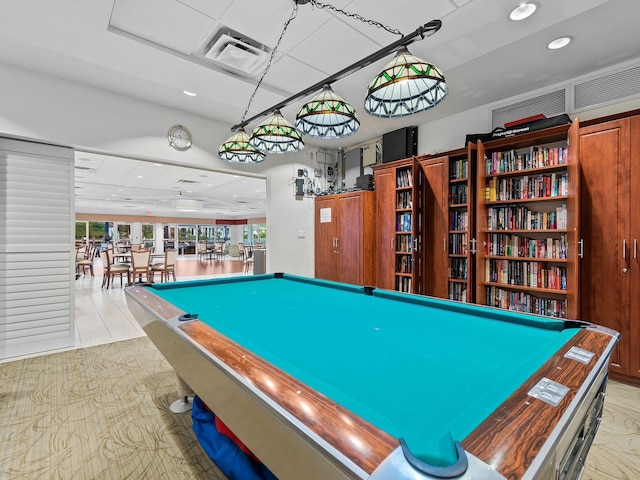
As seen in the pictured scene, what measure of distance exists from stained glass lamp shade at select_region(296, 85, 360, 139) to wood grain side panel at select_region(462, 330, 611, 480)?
1747mm

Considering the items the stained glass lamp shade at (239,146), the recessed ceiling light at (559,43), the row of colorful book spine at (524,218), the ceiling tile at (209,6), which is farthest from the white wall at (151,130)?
the ceiling tile at (209,6)

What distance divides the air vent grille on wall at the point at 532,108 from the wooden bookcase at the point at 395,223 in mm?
1058

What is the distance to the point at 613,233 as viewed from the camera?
2.61 m

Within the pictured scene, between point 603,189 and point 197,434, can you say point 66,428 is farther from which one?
point 603,189

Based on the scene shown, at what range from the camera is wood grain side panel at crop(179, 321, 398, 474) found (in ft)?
1.90

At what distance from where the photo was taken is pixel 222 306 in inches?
74.1

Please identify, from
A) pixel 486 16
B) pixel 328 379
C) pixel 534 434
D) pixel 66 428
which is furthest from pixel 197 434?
pixel 486 16

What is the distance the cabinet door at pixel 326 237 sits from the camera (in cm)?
505

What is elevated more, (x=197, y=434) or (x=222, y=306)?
(x=222, y=306)

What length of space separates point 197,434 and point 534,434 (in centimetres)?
178

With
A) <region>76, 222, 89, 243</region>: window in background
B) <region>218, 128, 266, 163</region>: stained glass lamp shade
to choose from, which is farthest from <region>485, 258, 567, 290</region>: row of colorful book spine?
<region>76, 222, 89, 243</region>: window in background

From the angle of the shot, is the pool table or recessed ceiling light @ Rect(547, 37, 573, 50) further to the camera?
recessed ceiling light @ Rect(547, 37, 573, 50)

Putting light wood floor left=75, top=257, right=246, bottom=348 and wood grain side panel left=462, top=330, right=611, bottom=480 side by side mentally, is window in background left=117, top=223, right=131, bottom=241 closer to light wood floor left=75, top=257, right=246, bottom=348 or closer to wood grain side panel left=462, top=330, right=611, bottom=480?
light wood floor left=75, top=257, right=246, bottom=348

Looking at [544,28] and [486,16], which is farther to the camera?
[544,28]
